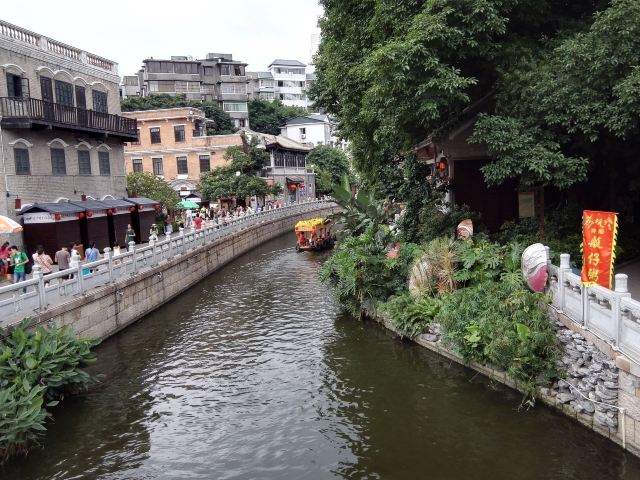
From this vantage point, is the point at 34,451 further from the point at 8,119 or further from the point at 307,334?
the point at 8,119

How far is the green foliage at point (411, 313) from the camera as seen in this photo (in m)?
14.8

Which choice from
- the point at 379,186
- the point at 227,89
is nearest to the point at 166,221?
the point at 379,186

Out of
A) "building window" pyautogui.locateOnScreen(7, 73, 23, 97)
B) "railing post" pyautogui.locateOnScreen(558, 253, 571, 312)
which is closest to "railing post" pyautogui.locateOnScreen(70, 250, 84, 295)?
"building window" pyautogui.locateOnScreen(7, 73, 23, 97)

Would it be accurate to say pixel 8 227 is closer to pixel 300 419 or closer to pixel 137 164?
pixel 300 419

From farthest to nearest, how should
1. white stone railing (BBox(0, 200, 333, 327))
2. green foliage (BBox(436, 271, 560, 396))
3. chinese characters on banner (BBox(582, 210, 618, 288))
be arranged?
white stone railing (BBox(0, 200, 333, 327)), green foliage (BBox(436, 271, 560, 396)), chinese characters on banner (BBox(582, 210, 618, 288))

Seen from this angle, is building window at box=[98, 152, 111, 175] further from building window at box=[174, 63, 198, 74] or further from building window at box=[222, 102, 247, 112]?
building window at box=[174, 63, 198, 74]

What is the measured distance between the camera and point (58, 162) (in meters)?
25.9

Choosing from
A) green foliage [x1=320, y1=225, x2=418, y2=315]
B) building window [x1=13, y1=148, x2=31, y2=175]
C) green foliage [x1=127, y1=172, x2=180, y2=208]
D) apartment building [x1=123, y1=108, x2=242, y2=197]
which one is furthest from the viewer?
apartment building [x1=123, y1=108, x2=242, y2=197]

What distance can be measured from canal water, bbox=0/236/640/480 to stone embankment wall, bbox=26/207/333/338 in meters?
0.93

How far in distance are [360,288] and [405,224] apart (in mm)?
4048

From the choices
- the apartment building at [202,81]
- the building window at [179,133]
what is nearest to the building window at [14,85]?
the building window at [179,133]

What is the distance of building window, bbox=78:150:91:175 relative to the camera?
90.6ft

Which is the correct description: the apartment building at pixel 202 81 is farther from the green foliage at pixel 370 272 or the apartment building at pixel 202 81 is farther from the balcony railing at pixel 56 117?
the green foliage at pixel 370 272

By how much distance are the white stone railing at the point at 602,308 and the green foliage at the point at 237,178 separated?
34.5 metres
